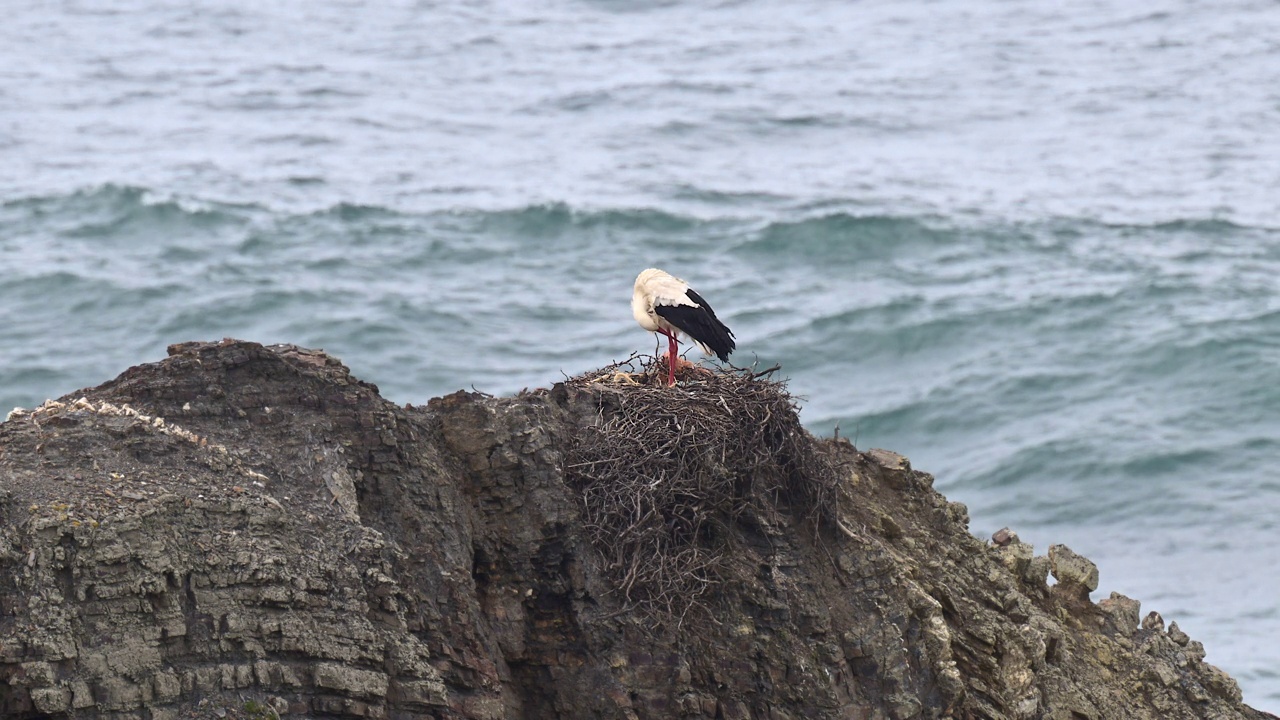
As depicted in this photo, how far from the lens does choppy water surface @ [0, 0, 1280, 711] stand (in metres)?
31.2

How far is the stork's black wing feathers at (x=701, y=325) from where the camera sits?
11.6 m

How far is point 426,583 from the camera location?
8.17 metres

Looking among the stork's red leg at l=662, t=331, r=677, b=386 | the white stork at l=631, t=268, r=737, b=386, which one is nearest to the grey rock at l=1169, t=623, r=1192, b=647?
the white stork at l=631, t=268, r=737, b=386

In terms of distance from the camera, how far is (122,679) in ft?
23.5

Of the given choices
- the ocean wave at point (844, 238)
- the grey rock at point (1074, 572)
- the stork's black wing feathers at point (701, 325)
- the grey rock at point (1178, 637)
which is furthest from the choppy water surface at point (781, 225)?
the stork's black wing feathers at point (701, 325)

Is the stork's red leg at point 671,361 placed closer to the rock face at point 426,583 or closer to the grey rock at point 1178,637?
the rock face at point 426,583

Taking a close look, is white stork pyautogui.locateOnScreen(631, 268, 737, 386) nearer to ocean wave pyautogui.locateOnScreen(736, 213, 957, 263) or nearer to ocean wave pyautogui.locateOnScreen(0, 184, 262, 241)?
ocean wave pyautogui.locateOnScreen(736, 213, 957, 263)

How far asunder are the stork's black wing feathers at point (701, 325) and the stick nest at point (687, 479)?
1.44 m

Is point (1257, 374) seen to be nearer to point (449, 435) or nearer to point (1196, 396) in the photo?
point (1196, 396)

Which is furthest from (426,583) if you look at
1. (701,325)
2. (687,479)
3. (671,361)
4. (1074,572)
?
(1074,572)

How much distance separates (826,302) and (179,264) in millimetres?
14118

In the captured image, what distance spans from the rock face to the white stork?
1464 millimetres

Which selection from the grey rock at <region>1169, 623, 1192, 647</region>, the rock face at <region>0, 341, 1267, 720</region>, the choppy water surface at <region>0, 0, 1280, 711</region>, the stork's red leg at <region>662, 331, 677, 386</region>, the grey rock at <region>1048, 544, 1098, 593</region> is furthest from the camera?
the choppy water surface at <region>0, 0, 1280, 711</region>

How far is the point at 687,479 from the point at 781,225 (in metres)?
28.3
